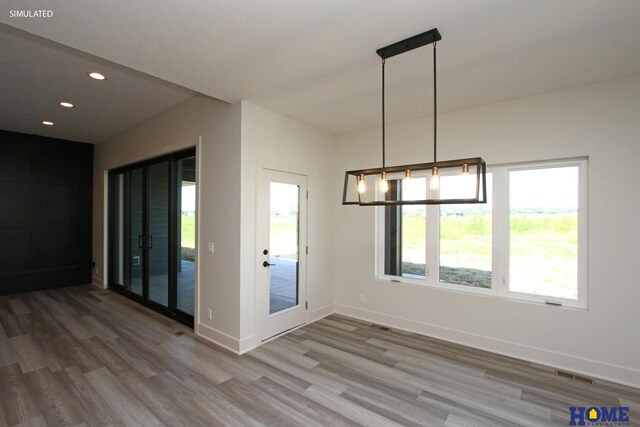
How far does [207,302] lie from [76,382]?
1.37 metres

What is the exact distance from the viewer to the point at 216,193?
360 cm

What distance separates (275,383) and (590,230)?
11.3ft

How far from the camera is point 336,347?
348 centimetres

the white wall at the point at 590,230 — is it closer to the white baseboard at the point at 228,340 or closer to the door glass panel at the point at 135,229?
the white baseboard at the point at 228,340

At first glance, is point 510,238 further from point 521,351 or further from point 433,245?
point 521,351

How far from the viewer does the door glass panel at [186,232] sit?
409 centimetres

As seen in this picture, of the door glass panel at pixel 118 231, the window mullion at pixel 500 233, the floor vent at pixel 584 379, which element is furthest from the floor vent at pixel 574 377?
the door glass panel at pixel 118 231

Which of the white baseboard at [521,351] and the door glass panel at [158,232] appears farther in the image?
the door glass panel at [158,232]

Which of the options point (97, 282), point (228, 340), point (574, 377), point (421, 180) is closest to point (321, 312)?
point (228, 340)

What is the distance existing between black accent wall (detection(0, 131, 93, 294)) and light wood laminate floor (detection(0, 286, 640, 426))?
217 centimetres

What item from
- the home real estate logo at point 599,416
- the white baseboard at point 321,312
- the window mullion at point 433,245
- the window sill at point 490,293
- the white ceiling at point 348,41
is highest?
the white ceiling at point 348,41

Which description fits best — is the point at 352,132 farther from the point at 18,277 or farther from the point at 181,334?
the point at 18,277

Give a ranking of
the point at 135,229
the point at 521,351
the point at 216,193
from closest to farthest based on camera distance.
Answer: the point at 521,351, the point at 216,193, the point at 135,229

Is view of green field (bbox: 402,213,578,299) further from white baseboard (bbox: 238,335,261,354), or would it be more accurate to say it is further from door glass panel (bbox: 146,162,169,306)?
door glass panel (bbox: 146,162,169,306)
